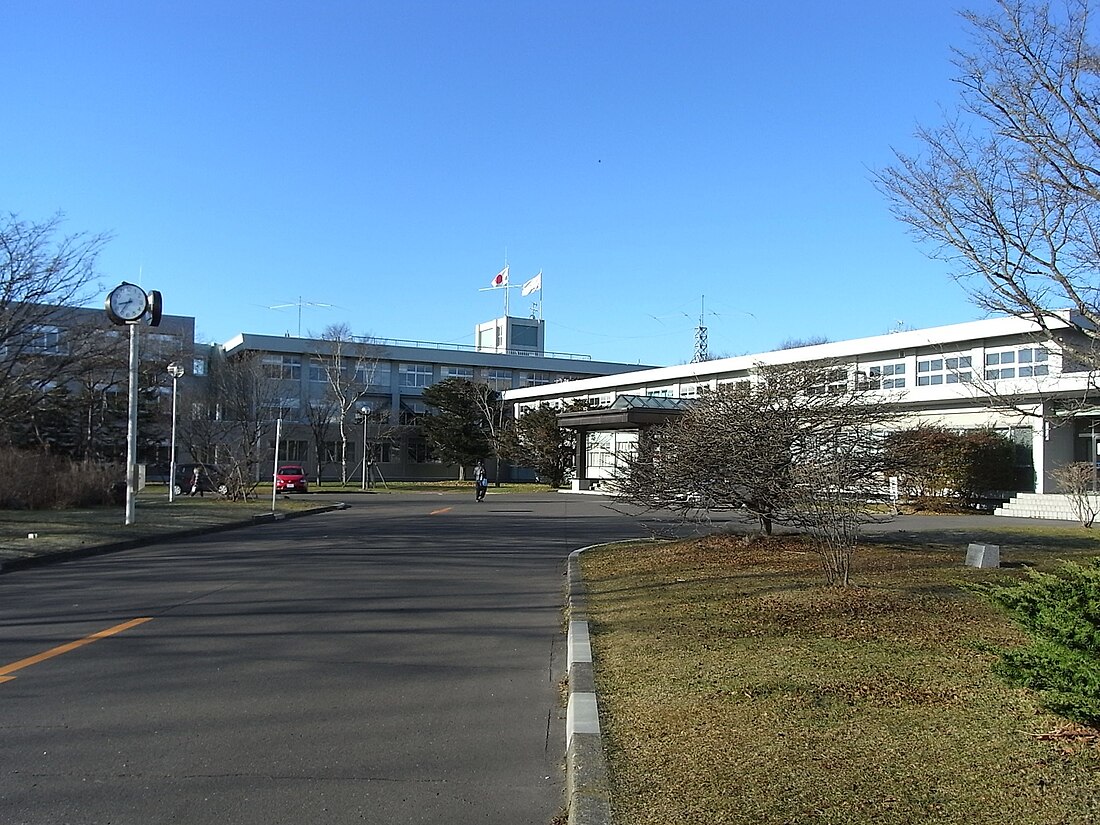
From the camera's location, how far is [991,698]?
5.69 metres

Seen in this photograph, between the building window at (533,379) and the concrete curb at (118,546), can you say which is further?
the building window at (533,379)

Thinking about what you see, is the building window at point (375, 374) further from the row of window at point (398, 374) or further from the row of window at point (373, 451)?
the row of window at point (373, 451)

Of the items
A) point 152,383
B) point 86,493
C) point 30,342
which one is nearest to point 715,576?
point 30,342

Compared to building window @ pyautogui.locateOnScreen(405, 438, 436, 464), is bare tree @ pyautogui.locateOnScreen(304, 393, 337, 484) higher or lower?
higher

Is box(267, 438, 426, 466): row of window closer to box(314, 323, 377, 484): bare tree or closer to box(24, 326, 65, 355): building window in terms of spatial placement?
box(314, 323, 377, 484): bare tree

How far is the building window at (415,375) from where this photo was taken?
7625cm

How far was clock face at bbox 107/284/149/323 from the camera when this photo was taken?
837 inches

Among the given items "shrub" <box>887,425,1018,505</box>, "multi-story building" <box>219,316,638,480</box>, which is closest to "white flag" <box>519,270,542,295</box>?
"multi-story building" <box>219,316,638,480</box>

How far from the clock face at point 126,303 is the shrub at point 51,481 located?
9320mm

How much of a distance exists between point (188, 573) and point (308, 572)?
1826mm

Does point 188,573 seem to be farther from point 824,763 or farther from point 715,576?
point 824,763

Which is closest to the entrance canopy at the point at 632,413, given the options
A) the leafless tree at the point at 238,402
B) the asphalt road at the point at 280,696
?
the leafless tree at the point at 238,402

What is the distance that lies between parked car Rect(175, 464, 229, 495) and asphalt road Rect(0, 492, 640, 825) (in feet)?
71.1

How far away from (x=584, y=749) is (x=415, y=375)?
72662mm
